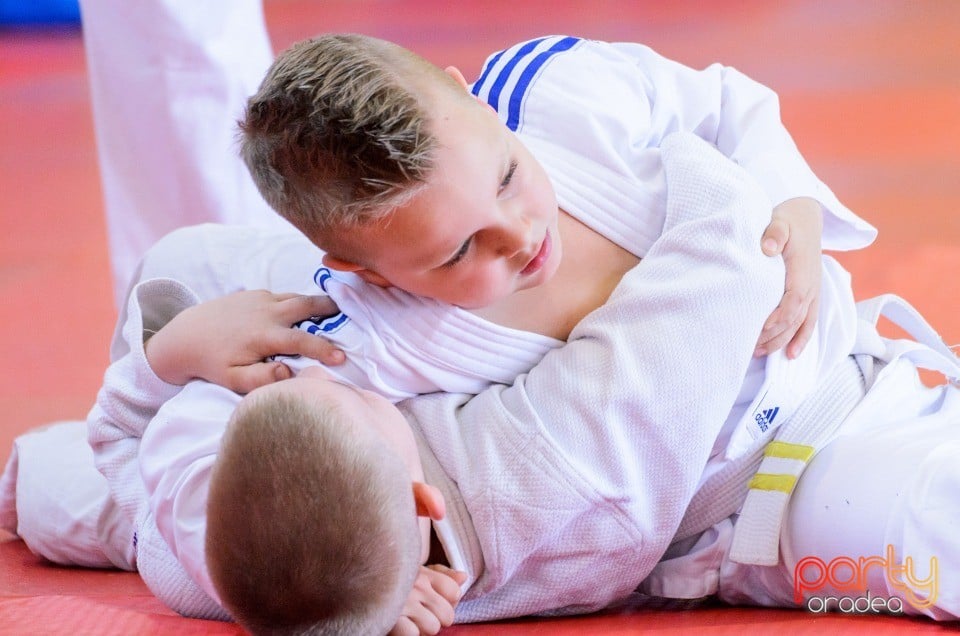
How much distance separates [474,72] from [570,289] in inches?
80.0

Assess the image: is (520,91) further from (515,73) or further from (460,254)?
(460,254)

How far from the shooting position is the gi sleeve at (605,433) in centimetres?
100

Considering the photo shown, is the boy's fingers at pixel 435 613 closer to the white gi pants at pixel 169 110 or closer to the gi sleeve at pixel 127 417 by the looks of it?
the gi sleeve at pixel 127 417

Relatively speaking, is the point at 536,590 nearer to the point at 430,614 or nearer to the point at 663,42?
the point at 430,614

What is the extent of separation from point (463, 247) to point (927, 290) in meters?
1.06

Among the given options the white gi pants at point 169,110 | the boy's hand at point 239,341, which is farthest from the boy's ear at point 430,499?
the white gi pants at point 169,110

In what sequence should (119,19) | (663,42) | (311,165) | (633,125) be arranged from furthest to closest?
1. (663,42)
2. (119,19)
3. (633,125)
4. (311,165)

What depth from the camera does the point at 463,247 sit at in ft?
3.28

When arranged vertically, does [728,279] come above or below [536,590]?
above

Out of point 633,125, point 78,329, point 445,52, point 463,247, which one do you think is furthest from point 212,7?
point 445,52

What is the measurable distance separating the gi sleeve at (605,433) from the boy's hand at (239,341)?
127 mm

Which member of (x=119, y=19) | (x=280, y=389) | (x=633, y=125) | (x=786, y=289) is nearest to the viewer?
(x=280, y=389)

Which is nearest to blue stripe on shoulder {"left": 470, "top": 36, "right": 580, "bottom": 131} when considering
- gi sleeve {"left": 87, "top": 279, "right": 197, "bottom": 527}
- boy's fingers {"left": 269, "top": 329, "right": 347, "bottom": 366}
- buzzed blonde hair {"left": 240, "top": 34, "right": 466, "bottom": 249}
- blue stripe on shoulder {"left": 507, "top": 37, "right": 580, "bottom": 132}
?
blue stripe on shoulder {"left": 507, "top": 37, "right": 580, "bottom": 132}

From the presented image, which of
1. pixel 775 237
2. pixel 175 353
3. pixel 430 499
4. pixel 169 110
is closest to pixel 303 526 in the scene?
pixel 430 499
